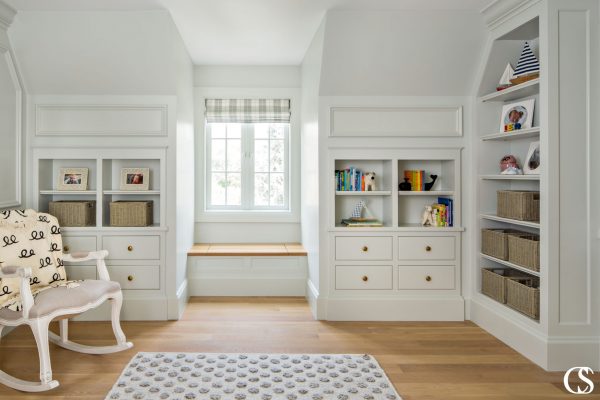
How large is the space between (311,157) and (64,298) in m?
2.31

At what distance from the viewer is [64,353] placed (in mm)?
3072

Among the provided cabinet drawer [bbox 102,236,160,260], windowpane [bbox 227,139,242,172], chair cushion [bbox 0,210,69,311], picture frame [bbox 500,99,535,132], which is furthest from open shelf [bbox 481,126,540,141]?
chair cushion [bbox 0,210,69,311]

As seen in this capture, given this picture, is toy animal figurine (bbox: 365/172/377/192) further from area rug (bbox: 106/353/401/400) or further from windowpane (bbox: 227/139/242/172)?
windowpane (bbox: 227/139/242/172)

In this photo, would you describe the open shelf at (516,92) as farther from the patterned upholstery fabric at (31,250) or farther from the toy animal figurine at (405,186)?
the patterned upholstery fabric at (31,250)

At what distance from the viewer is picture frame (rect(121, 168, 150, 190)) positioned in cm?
400

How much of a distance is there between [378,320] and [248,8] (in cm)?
269

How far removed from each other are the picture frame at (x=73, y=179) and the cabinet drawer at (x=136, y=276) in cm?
74

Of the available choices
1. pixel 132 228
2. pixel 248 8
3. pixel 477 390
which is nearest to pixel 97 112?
pixel 132 228

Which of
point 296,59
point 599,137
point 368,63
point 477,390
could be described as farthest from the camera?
point 296,59

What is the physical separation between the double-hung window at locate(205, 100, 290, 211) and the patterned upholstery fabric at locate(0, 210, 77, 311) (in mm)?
1940

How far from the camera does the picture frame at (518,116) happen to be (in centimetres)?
329

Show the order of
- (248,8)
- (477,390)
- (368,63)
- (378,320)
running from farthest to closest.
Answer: (378,320)
(368,63)
(248,8)
(477,390)

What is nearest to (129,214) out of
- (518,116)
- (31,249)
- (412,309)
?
(31,249)

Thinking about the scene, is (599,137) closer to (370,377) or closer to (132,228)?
(370,377)
